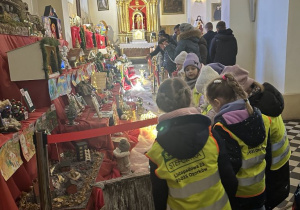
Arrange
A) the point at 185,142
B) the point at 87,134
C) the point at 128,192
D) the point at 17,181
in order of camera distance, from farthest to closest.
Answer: the point at 128,192, the point at 17,181, the point at 87,134, the point at 185,142

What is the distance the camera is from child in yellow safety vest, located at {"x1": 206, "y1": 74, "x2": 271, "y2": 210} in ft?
5.55

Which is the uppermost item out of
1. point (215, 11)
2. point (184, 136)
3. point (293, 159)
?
point (215, 11)

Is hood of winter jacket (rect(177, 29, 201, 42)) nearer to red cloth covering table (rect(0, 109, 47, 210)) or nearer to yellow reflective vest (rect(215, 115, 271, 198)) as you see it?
red cloth covering table (rect(0, 109, 47, 210))


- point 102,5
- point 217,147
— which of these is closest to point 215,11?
point 102,5

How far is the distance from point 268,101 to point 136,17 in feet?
43.6

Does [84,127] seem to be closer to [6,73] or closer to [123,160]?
[123,160]

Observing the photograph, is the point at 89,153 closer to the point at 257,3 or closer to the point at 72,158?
the point at 72,158

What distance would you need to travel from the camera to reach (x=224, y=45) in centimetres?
596

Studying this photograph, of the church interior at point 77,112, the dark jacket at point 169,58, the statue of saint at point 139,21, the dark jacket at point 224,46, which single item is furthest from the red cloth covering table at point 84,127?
the statue of saint at point 139,21

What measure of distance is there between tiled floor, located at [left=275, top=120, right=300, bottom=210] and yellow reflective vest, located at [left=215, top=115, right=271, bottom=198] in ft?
4.18

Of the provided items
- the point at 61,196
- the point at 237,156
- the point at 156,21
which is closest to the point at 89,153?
the point at 61,196

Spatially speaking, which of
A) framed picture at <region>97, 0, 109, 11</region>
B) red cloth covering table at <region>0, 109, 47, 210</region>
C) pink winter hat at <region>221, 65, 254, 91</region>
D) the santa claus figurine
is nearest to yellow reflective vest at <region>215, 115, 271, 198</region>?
pink winter hat at <region>221, 65, 254, 91</region>

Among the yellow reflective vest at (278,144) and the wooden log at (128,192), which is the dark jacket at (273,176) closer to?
the yellow reflective vest at (278,144)

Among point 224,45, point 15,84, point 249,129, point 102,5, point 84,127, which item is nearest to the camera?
point 249,129
